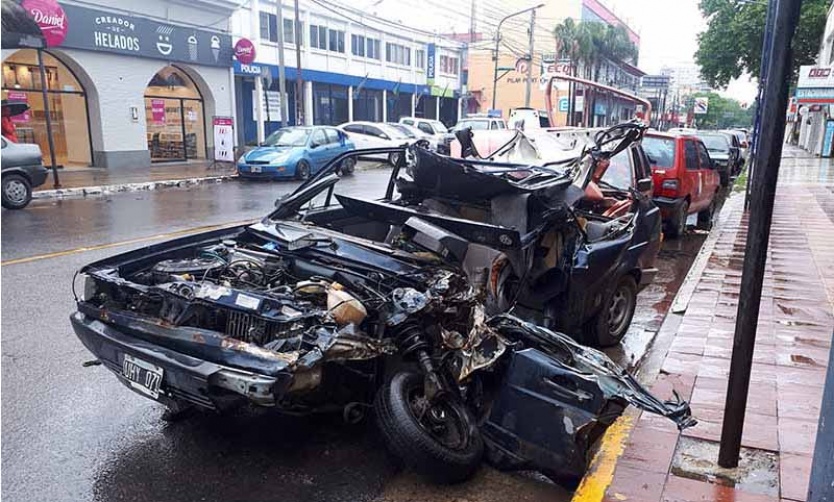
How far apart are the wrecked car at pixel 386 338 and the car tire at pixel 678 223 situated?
6747 mm

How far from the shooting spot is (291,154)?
18.0 m

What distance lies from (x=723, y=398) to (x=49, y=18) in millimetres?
18213

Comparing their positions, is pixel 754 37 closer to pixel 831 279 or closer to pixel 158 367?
pixel 831 279

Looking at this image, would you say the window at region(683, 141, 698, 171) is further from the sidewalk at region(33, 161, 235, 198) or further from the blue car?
the sidewalk at region(33, 161, 235, 198)

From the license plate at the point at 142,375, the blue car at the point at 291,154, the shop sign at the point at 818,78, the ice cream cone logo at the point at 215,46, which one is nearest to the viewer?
the license plate at the point at 142,375

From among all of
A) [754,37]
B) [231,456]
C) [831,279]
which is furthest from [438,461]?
[754,37]

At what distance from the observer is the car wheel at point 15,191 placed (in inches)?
464

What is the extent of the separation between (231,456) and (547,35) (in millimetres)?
60780

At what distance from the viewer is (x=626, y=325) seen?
5863mm

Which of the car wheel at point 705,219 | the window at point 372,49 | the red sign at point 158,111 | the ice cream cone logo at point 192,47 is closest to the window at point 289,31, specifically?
the window at point 372,49

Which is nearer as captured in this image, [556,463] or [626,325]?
[556,463]

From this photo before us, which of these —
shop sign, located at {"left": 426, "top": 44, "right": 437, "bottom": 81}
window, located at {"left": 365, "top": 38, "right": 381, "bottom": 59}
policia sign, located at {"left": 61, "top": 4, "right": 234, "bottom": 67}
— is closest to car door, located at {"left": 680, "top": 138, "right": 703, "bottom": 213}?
policia sign, located at {"left": 61, "top": 4, "right": 234, "bottom": 67}

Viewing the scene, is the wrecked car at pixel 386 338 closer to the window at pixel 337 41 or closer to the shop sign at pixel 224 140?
the shop sign at pixel 224 140

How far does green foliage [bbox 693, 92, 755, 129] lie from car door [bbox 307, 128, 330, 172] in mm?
82117
